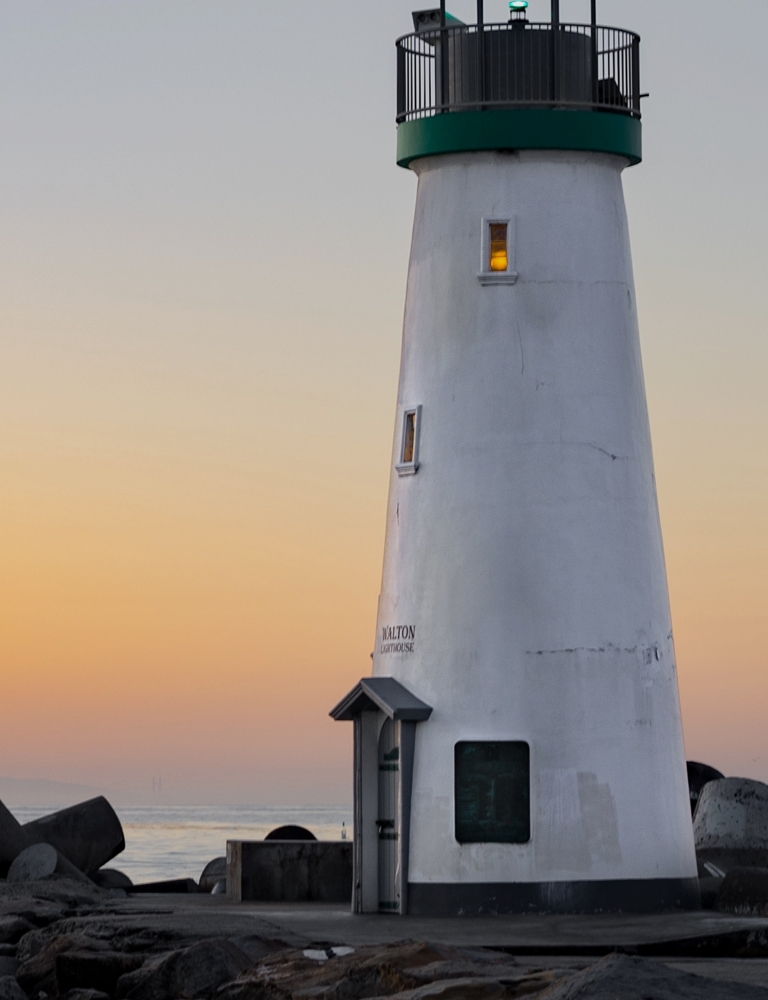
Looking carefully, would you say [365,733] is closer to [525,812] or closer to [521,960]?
[525,812]

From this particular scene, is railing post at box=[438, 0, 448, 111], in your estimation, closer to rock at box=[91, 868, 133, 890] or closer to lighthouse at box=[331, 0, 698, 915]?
lighthouse at box=[331, 0, 698, 915]

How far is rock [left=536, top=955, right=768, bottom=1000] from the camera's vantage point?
37.1 ft

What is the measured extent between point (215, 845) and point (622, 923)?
49.5m

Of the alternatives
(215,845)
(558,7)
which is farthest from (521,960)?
(215,845)

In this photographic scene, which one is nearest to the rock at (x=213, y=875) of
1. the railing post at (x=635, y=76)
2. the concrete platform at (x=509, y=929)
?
the concrete platform at (x=509, y=929)

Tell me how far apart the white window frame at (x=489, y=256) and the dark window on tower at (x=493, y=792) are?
172 inches

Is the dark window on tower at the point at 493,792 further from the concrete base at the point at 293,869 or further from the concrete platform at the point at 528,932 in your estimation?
the concrete base at the point at 293,869

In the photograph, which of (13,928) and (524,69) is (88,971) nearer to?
(13,928)

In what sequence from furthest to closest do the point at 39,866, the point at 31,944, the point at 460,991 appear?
1. the point at 39,866
2. the point at 31,944
3. the point at 460,991

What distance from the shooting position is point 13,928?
17172mm

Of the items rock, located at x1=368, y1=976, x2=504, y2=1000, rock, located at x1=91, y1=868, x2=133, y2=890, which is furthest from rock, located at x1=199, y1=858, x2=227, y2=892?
rock, located at x1=368, y1=976, x2=504, y2=1000

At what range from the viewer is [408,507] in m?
20.3

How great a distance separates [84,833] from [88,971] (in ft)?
36.2

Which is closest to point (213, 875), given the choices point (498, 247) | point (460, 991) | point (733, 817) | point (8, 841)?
point (8, 841)
